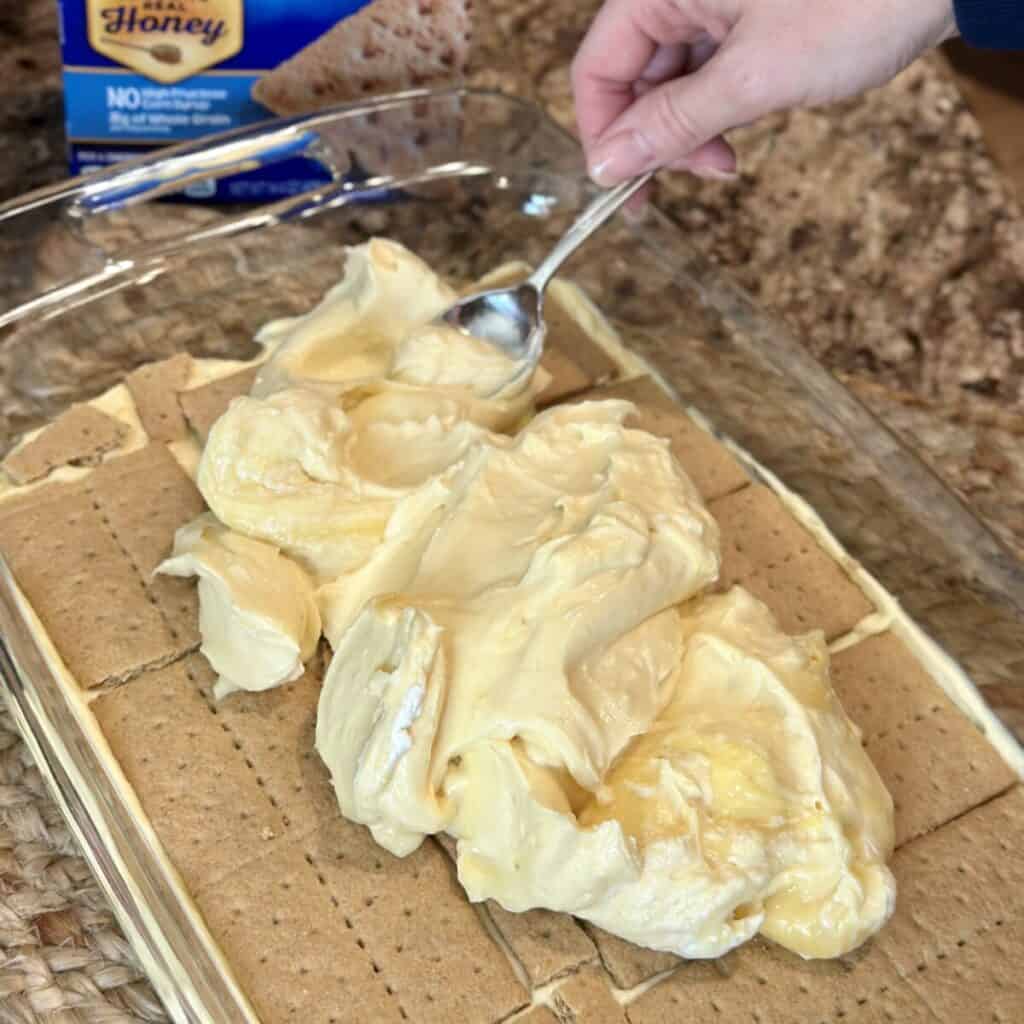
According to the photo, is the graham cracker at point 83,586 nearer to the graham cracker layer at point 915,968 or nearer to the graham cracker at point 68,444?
the graham cracker at point 68,444

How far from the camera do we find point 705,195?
5.57 ft

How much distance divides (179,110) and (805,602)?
851mm

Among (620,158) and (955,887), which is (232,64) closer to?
(620,158)

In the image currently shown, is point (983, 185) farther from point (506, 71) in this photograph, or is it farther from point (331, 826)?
point (331, 826)

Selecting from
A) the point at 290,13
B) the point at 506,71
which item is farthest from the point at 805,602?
the point at 506,71

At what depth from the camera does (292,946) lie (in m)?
1.00

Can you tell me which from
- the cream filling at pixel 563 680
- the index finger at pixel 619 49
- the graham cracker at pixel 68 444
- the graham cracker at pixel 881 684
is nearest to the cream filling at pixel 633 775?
the cream filling at pixel 563 680

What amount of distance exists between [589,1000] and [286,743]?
0.31 m

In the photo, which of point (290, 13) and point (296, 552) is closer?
point (296, 552)

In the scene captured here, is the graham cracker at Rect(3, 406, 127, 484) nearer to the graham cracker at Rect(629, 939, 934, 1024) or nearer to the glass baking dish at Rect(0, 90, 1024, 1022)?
the glass baking dish at Rect(0, 90, 1024, 1022)

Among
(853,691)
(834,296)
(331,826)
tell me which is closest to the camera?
(331,826)

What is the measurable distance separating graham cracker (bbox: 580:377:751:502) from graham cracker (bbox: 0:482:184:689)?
50 centimetres

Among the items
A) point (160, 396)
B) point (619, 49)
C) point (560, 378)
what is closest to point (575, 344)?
point (560, 378)

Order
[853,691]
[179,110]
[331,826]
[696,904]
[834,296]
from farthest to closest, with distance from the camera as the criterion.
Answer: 1. [834,296]
2. [179,110]
3. [853,691]
4. [331,826]
5. [696,904]
